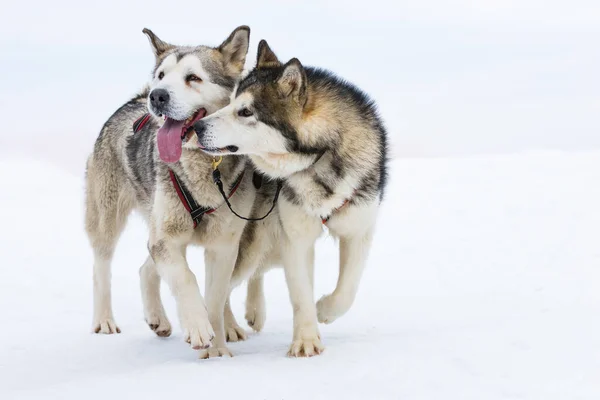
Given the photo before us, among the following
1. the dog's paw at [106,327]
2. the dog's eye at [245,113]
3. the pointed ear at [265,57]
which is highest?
the pointed ear at [265,57]

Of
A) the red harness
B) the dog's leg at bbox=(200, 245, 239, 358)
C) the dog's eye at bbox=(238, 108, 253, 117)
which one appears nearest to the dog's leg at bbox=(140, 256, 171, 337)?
the dog's leg at bbox=(200, 245, 239, 358)

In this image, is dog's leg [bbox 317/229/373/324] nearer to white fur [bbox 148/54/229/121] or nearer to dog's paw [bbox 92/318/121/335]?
white fur [bbox 148/54/229/121]

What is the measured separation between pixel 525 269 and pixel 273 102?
237 inches

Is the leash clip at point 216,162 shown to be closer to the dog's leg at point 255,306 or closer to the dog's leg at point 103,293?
the dog's leg at point 255,306

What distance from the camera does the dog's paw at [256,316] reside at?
6.55 metres

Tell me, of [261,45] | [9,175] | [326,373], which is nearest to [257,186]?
[261,45]

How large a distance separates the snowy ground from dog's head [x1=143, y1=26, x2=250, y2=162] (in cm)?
151

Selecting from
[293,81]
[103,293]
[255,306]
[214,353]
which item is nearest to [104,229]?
[103,293]

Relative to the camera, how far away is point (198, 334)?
15.4ft

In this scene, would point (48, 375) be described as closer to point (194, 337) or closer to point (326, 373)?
point (194, 337)

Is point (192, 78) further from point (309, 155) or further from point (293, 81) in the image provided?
point (309, 155)

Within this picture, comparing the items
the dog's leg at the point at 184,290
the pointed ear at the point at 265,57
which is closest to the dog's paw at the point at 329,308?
the dog's leg at the point at 184,290

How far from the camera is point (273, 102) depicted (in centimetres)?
479

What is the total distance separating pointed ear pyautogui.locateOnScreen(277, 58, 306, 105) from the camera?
4699 millimetres
